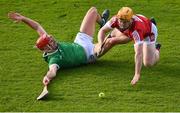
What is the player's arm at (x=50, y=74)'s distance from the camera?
7.32 m

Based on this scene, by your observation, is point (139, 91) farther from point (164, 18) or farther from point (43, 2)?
point (43, 2)

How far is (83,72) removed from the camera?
7.74 meters

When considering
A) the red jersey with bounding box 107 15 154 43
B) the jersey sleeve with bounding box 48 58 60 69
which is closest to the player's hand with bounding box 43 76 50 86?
the jersey sleeve with bounding box 48 58 60 69

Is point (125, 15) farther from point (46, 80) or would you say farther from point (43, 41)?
point (46, 80)

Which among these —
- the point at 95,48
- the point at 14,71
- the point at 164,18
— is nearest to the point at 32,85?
the point at 14,71

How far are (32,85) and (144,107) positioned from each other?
1587mm

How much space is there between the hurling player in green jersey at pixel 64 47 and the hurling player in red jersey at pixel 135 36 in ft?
0.74

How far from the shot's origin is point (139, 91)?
23.4 feet

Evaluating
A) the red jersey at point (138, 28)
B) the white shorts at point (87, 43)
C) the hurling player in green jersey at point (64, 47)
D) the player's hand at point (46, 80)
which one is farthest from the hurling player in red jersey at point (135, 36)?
the player's hand at point (46, 80)

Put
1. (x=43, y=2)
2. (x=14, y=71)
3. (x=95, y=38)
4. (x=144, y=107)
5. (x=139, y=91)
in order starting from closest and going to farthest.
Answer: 1. (x=144, y=107)
2. (x=139, y=91)
3. (x=14, y=71)
4. (x=95, y=38)
5. (x=43, y=2)

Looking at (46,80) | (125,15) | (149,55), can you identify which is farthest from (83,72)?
(125,15)

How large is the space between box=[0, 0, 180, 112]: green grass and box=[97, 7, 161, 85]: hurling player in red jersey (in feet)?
0.65

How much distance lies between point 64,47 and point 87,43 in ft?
1.26

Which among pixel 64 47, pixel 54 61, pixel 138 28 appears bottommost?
pixel 54 61
